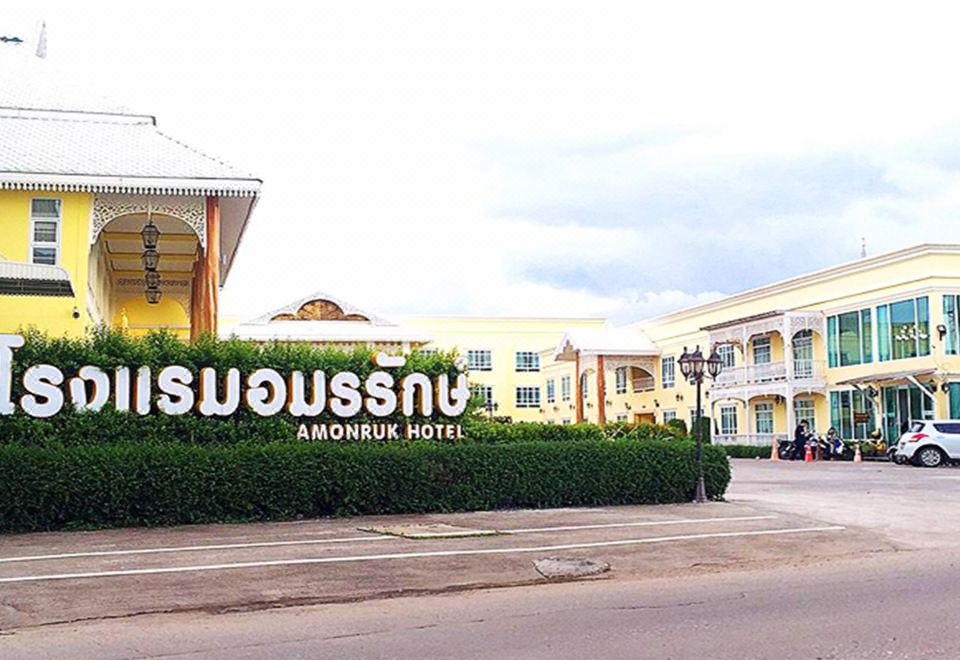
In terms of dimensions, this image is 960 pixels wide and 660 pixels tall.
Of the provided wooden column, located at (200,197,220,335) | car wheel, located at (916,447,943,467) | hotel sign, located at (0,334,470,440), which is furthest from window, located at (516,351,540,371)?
hotel sign, located at (0,334,470,440)

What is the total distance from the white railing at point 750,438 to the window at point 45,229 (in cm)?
3095

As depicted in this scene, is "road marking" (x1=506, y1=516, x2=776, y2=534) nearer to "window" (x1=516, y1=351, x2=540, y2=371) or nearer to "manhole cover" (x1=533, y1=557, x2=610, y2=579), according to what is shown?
"manhole cover" (x1=533, y1=557, x2=610, y2=579)

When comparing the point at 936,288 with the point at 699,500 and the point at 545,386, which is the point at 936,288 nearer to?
the point at 699,500

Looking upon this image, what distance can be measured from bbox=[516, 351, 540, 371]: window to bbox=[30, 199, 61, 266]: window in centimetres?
4678

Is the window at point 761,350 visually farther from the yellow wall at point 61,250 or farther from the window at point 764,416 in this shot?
the yellow wall at point 61,250

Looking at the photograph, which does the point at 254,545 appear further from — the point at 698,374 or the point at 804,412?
the point at 804,412

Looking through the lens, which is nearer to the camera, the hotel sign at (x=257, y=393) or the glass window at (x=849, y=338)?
the hotel sign at (x=257, y=393)

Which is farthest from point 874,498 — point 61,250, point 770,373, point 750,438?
point 750,438

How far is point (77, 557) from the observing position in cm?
1141

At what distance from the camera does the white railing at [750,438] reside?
45.8 m

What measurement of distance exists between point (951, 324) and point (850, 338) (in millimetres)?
4982

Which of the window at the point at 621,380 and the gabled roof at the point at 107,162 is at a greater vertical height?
the gabled roof at the point at 107,162

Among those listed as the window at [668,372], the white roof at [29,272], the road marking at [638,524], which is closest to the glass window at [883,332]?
the window at [668,372]

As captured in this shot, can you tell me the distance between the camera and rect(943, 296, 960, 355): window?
37.7 m
